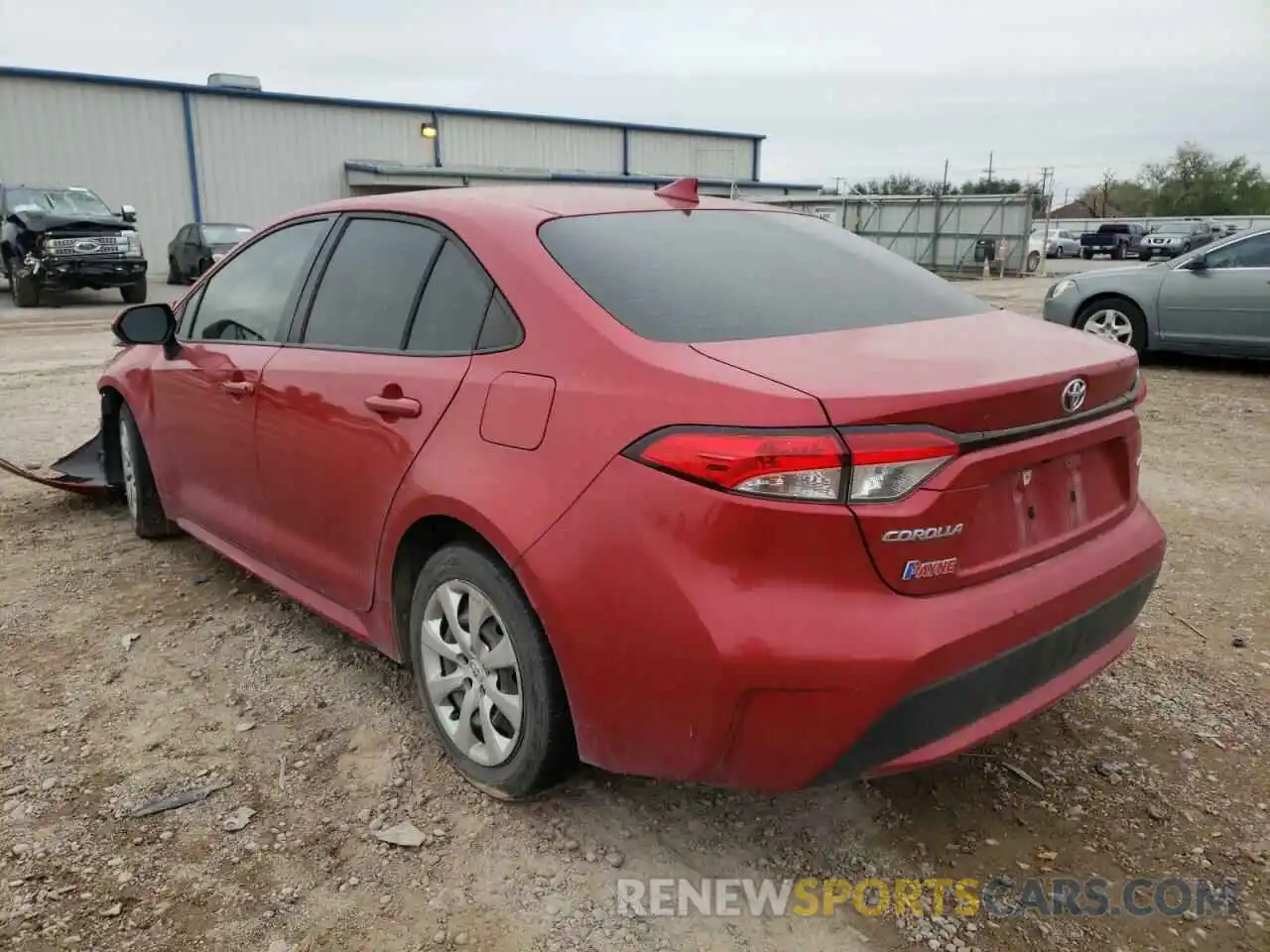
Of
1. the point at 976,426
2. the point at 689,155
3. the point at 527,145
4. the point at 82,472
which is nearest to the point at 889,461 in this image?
the point at 976,426

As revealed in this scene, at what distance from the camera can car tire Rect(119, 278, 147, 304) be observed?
17266 millimetres

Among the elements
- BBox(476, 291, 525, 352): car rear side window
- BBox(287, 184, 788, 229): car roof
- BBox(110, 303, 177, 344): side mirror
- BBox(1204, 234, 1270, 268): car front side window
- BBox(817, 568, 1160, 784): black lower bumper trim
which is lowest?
BBox(817, 568, 1160, 784): black lower bumper trim

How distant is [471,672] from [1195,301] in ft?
30.0

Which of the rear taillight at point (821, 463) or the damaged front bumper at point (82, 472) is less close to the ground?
the rear taillight at point (821, 463)

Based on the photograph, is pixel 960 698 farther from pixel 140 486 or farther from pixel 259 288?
pixel 140 486

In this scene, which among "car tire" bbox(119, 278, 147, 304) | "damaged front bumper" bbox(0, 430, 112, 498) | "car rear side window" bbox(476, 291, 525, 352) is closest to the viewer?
"car rear side window" bbox(476, 291, 525, 352)

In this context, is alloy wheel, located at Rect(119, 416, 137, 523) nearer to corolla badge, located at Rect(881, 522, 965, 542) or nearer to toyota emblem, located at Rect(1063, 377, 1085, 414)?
corolla badge, located at Rect(881, 522, 965, 542)

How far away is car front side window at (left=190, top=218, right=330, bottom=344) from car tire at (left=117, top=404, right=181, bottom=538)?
0.79 meters

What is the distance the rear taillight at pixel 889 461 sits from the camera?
1.93 metres

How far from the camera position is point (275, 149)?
91.9ft

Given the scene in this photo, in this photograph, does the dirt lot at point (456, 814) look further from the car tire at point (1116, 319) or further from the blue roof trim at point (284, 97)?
the blue roof trim at point (284, 97)

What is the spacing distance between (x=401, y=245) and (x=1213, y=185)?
72170 millimetres

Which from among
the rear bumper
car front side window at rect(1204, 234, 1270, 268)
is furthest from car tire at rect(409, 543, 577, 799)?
car front side window at rect(1204, 234, 1270, 268)

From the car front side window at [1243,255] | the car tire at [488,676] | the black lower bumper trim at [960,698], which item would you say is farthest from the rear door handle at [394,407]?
the car front side window at [1243,255]
